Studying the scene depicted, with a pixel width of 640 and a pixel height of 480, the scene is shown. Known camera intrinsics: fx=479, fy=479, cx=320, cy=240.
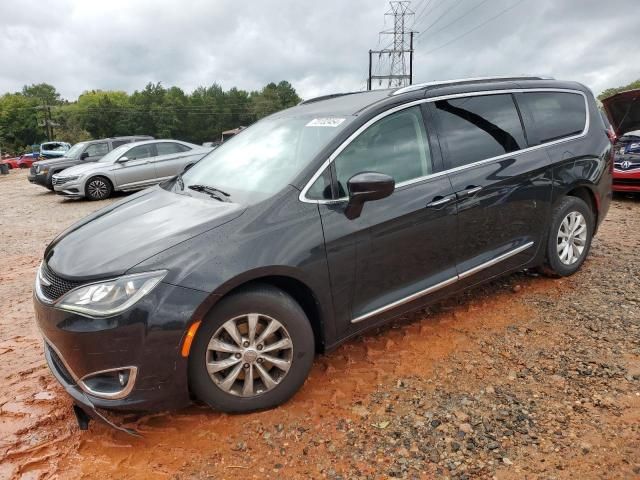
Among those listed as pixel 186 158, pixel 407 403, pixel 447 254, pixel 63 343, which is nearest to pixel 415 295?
pixel 447 254

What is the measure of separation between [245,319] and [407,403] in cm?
108

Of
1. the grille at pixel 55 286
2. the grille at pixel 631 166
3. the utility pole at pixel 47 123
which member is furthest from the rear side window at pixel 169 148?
the utility pole at pixel 47 123

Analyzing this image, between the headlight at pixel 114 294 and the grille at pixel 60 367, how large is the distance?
410 mm

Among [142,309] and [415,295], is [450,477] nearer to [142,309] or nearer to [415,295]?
[415,295]

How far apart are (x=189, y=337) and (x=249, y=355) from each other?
36 cm

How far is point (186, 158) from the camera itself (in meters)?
12.9

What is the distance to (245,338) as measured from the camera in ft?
8.57

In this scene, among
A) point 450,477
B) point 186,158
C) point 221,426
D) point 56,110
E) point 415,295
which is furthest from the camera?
point 56,110

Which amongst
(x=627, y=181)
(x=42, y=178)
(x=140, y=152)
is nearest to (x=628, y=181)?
(x=627, y=181)

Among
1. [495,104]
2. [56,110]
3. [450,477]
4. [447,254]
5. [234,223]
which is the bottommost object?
[450,477]

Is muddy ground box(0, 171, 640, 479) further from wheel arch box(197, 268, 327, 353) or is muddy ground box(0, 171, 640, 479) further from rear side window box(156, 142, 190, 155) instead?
rear side window box(156, 142, 190, 155)

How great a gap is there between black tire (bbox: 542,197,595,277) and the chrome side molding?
35cm

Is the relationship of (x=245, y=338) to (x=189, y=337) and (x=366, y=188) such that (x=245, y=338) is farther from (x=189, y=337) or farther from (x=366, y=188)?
(x=366, y=188)

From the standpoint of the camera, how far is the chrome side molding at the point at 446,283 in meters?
3.06
